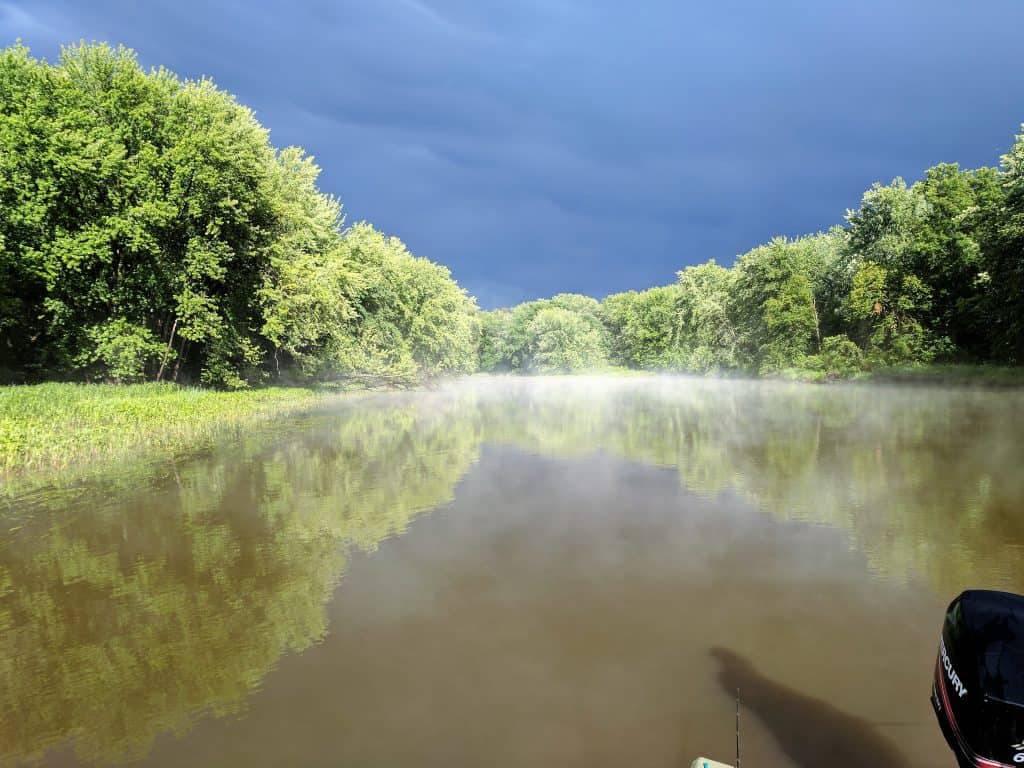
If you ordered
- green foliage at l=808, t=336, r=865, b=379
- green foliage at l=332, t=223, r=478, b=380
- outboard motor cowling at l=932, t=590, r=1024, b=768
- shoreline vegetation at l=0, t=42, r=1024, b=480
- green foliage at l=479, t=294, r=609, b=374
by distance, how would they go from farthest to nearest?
1. green foliage at l=479, t=294, r=609, b=374
2. green foliage at l=808, t=336, r=865, b=379
3. green foliage at l=332, t=223, r=478, b=380
4. shoreline vegetation at l=0, t=42, r=1024, b=480
5. outboard motor cowling at l=932, t=590, r=1024, b=768

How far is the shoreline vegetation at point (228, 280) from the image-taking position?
23328 millimetres

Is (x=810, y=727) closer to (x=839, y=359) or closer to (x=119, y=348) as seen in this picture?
(x=119, y=348)

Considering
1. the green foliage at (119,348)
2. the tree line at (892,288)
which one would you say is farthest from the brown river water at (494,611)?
the tree line at (892,288)

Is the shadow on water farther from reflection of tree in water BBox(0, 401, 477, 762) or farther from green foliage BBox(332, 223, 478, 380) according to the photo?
green foliage BBox(332, 223, 478, 380)

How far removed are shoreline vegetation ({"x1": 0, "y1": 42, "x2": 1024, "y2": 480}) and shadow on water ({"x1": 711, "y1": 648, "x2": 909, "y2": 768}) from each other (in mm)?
15900

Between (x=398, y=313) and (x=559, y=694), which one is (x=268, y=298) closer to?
(x=398, y=313)

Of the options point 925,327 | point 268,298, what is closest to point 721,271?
point 925,327

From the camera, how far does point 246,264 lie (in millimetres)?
32188

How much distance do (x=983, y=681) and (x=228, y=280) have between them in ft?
115

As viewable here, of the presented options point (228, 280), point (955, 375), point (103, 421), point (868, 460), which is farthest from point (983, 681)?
point (955, 375)

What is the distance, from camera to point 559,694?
4.33 meters

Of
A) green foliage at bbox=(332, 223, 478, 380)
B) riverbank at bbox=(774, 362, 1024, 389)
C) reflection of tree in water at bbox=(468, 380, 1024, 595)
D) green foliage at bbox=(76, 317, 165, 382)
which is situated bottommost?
reflection of tree in water at bbox=(468, 380, 1024, 595)

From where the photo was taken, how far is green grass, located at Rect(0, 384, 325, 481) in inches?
543

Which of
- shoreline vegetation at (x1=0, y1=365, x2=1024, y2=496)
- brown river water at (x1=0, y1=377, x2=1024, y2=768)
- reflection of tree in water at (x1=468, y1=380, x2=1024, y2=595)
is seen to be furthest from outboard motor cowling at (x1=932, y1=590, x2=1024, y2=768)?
shoreline vegetation at (x1=0, y1=365, x2=1024, y2=496)
